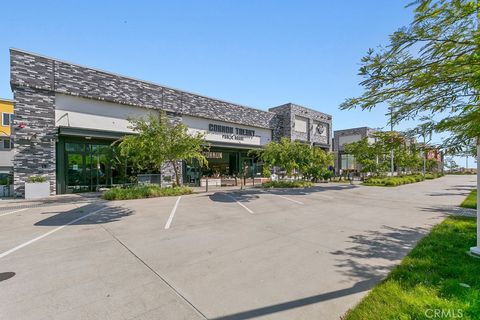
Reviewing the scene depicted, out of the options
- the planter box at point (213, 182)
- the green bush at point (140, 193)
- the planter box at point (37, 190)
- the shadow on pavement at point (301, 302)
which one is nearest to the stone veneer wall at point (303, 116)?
the planter box at point (213, 182)

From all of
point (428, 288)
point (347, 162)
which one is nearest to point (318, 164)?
point (428, 288)

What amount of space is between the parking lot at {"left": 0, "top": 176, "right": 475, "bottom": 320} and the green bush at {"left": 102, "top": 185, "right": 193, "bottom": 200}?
12.0 feet

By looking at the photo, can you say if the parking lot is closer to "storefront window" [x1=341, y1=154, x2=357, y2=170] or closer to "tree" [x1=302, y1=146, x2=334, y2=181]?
"tree" [x1=302, y1=146, x2=334, y2=181]

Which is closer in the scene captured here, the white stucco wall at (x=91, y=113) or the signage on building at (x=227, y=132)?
the white stucco wall at (x=91, y=113)

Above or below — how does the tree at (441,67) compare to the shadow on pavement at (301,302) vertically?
above

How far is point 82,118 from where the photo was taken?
50.4 feet

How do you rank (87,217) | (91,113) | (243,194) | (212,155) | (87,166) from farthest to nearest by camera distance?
1. (212,155)
2. (87,166)
3. (91,113)
4. (243,194)
5. (87,217)

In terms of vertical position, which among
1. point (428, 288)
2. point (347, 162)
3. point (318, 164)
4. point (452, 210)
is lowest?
point (452, 210)

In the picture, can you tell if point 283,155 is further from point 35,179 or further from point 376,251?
point 35,179

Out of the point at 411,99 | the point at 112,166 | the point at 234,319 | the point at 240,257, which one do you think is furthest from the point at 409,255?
the point at 112,166

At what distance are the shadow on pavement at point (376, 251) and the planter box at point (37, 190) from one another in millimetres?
15571

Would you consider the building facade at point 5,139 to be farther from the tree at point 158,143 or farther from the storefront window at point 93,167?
the tree at point 158,143

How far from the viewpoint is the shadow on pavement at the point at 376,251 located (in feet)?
14.0

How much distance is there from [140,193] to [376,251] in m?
11.9
